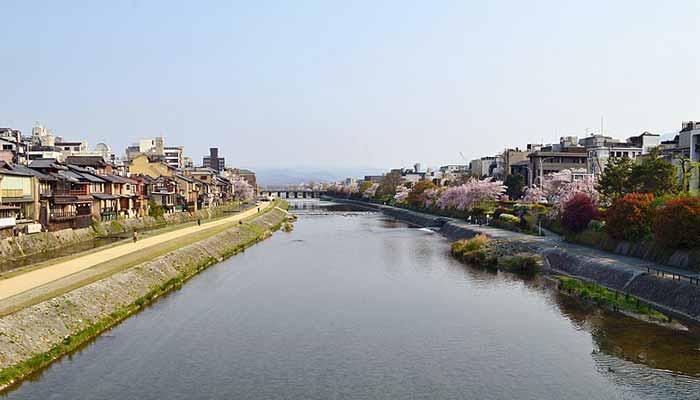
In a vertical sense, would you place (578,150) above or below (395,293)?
above

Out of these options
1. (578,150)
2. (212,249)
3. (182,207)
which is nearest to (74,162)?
(182,207)

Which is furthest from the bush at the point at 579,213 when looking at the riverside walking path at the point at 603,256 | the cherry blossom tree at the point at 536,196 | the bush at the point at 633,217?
the cherry blossom tree at the point at 536,196

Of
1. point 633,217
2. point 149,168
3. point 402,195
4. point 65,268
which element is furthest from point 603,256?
point 402,195

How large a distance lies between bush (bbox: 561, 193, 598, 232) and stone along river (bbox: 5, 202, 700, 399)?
1003cm

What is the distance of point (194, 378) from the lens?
17.3 m

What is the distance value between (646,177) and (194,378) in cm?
3542

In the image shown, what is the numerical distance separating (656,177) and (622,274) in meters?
15.7

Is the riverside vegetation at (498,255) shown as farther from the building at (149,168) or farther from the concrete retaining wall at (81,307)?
the building at (149,168)

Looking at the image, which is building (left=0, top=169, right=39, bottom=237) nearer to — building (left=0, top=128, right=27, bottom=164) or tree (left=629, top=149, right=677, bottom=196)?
building (left=0, top=128, right=27, bottom=164)

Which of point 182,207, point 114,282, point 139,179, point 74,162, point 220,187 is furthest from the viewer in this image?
point 220,187

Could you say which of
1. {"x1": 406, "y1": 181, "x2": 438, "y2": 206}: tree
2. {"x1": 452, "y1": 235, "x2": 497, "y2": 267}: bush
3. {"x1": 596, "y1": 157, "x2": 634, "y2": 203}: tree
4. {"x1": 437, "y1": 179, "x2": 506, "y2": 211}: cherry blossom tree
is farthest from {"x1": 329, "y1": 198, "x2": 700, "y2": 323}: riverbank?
{"x1": 406, "y1": 181, "x2": 438, "y2": 206}: tree

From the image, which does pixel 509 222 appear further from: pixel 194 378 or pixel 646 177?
pixel 194 378

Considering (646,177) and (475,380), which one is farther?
(646,177)

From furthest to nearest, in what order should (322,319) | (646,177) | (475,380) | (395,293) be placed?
(646,177) < (395,293) < (322,319) < (475,380)
